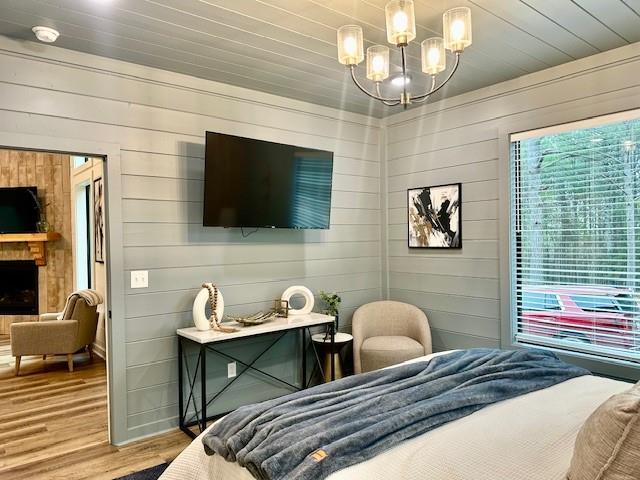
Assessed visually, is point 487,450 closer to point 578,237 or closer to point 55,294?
point 578,237

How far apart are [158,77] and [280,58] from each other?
880 millimetres

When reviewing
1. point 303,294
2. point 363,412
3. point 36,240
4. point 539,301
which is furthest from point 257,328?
point 36,240

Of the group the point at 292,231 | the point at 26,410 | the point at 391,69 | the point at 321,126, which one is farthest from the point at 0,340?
the point at 391,69

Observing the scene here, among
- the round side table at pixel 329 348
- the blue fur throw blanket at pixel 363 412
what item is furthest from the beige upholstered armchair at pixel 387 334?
the blue fur throw blanket at pixel 363 412

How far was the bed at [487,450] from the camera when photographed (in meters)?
1.40

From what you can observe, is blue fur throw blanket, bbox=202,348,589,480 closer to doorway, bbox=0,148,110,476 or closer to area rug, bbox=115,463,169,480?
area rug, bbox=115,463,169,480

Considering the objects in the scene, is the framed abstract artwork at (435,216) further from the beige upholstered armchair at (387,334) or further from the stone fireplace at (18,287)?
the stone fireplace at (18,287)

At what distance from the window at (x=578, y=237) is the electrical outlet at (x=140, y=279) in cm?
271

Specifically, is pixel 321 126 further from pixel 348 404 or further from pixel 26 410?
pixel 26 410

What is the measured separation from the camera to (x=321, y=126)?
13.5 feet

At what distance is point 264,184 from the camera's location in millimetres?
3479

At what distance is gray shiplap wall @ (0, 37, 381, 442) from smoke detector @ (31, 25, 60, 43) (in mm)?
194

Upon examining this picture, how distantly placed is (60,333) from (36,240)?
1.98 metres

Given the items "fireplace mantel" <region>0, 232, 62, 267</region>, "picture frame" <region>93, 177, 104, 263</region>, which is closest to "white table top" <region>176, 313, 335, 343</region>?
"picture frame" <region>93, 177, 104, 263</region>
